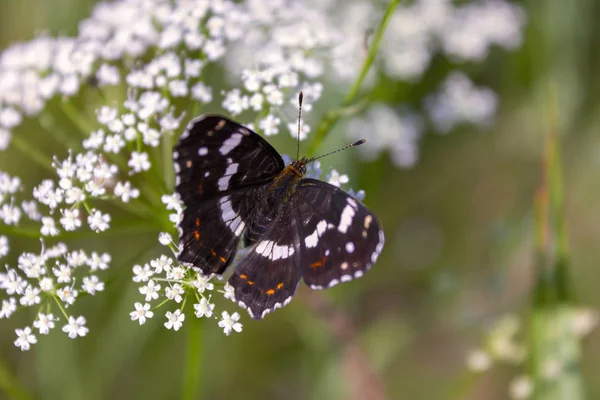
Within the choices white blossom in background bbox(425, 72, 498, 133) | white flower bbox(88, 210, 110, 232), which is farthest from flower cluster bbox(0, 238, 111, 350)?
white blossom in background bbox(425, 72, 498, 133)

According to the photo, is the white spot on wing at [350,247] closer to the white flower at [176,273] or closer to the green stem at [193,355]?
the white flower at [176,273]

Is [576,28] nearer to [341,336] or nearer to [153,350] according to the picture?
[341,336]

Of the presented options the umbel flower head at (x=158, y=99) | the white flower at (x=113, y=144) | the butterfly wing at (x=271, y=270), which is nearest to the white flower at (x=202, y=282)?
the umbel flower head at (x=158, y=99)

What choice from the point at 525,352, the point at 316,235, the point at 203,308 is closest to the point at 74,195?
the point at 203,308

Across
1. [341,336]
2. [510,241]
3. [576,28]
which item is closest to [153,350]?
[341,336]

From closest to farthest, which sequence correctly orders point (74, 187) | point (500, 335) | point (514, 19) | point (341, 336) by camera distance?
point (74, 187) → point (500, 335) → point (341, 336) → point (514, 19)

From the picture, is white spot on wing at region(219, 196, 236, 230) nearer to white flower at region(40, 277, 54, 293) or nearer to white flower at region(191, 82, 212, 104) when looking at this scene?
white flower at region(191, 82, 212, 104)
